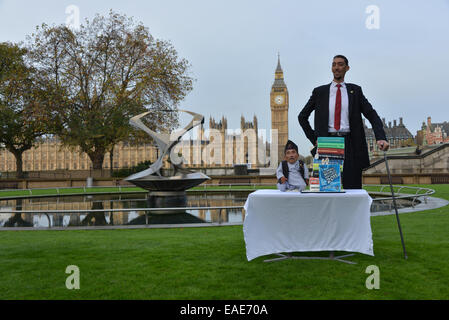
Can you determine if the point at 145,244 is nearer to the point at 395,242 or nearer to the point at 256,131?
the point at 395,242

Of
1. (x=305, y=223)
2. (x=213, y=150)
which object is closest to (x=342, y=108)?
(x=305, y=223)

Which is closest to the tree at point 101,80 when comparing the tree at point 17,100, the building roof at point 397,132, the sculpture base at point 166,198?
the tree at point 17,100

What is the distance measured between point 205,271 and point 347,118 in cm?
215

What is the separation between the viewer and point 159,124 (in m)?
27.4

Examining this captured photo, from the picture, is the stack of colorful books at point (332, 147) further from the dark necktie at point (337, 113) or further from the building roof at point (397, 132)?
the building roof at point (397, 132)

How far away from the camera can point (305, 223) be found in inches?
141

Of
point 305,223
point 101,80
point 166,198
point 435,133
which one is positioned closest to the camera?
point 305,223

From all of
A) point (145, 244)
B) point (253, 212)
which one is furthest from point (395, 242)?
point (145, 244)

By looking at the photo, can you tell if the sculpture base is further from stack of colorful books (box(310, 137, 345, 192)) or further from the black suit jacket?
stack of colorful books (box(310, 137, 345, 192))

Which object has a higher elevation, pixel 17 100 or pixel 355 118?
pixel 17 100

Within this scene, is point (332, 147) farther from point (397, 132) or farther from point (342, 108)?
point (397, 132)

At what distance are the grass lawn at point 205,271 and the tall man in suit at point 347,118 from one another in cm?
100

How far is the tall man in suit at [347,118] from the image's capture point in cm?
384
